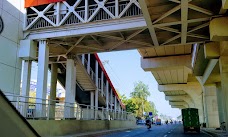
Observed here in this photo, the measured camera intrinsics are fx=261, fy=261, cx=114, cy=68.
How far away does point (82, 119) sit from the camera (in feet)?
65.8

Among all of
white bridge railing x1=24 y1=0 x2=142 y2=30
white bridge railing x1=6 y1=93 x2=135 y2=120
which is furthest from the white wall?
white bridge railing x1=6 y1=93 x2=135 y2=120

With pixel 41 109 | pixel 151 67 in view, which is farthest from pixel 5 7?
pixel 151 67

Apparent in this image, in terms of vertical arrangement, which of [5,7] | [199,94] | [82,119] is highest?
[5,7]

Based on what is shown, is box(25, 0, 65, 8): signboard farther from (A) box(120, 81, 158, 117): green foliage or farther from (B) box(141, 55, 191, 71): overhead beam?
(A) box(120, 81, 158, 117): green foliage

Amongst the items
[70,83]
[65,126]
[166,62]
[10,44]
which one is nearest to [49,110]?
[65,126]

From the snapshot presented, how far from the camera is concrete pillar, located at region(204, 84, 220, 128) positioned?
33.9 meters

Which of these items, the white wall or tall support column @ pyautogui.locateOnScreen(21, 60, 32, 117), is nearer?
the white wall

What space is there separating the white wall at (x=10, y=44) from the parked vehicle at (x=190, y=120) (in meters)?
18.7

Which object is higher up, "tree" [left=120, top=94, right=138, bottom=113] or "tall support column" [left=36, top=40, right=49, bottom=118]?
"tall support column" [left=36, top=40, right=49, bottom=118]

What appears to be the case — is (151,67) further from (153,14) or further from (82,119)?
(153,14)

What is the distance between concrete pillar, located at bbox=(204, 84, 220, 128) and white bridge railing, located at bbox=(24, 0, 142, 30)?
845 inches

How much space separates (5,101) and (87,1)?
54.3ft

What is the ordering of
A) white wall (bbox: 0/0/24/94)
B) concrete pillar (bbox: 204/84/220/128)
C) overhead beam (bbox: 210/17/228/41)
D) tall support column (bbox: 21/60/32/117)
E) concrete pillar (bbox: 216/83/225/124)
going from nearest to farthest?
overhead beam (bbox: 210/17/228/41), white wall (bbox: 0/0/24/94), tall support column (bbox: 21/60/32/117), concrete pillar (bbox: 216/83/225/124), concrete pillar (bbox: 204/84/220/128)

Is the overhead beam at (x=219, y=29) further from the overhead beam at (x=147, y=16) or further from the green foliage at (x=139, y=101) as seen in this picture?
the green foliage at (x=139, y=101)
